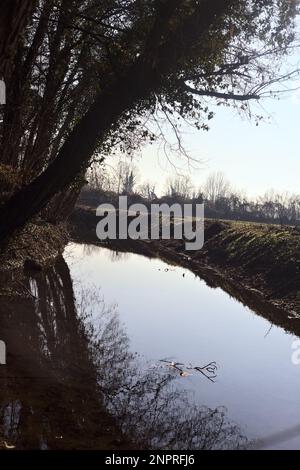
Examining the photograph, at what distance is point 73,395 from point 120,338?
375cm

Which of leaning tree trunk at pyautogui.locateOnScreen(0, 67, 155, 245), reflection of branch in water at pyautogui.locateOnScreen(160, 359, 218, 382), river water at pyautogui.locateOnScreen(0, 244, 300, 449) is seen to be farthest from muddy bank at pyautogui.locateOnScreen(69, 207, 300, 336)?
leaning tree trunk at pyautogui.locateOnScreen(0, 67, 155, 245)

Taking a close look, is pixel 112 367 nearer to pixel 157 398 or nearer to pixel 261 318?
pixel 157 398

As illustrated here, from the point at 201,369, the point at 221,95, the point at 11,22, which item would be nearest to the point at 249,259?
the point at 201,369

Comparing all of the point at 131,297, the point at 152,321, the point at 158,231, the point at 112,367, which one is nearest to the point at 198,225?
the point at 158,231

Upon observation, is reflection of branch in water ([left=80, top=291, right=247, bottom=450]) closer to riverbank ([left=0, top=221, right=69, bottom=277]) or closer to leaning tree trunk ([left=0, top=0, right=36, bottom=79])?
leaning tree trunk ([left=0, top=0, right=36, bottom=79])

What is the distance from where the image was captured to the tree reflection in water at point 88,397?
20.4 ft

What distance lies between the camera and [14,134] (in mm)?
13266

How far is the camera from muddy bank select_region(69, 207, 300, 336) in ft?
56.4

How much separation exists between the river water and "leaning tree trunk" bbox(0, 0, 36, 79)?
4266 mm

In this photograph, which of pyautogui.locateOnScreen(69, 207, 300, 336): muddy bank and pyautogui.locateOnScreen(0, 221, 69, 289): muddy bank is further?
pyautogui.locateOnScreen(69, 207, 300, 336): muddy bank

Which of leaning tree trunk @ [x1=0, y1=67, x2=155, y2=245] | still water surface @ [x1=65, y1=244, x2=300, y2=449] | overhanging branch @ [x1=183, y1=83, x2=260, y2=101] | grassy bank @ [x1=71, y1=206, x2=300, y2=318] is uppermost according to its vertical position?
overhanging branch @ [x1=183, y1=83, x2=260, y2=101]

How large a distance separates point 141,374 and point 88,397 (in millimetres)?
1671

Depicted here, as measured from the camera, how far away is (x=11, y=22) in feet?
16.0

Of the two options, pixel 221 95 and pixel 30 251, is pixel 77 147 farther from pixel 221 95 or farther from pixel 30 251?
pixel 30 251
